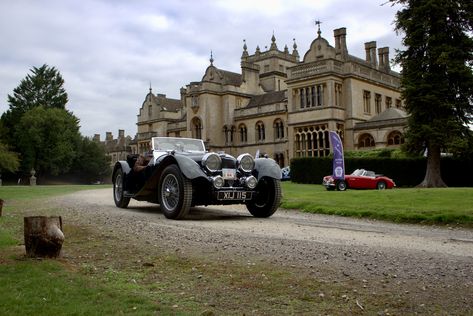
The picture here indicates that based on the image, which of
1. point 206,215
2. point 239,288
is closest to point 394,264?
point 239,288

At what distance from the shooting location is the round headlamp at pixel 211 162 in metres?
10.7

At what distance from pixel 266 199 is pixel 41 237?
6.52m

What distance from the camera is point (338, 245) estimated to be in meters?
7.18

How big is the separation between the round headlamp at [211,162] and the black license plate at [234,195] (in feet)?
2.13

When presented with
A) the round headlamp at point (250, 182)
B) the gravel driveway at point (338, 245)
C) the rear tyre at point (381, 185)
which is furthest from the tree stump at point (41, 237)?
the rear tyre at point (381, 185)

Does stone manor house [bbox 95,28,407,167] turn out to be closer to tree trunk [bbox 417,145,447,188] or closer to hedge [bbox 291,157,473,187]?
hedge [bbox 291,157,473,187]

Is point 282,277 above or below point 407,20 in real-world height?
below

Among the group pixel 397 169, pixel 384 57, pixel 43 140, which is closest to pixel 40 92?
pixel 43 140

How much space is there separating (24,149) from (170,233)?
5644 cm

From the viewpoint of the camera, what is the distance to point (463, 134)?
1008 inches

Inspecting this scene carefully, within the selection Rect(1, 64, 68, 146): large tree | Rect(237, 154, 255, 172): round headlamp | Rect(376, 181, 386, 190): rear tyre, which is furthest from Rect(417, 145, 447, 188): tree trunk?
Rect(1, 64, 68, 146): large tree

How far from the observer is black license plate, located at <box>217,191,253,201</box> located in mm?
10391

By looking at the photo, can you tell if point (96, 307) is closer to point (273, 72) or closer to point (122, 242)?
point (122, 242)

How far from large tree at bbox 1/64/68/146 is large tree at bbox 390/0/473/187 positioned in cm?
5458
